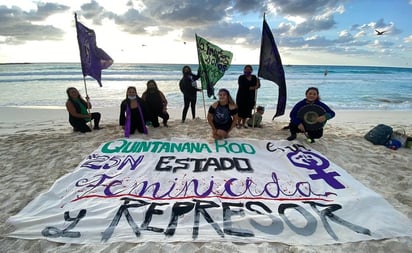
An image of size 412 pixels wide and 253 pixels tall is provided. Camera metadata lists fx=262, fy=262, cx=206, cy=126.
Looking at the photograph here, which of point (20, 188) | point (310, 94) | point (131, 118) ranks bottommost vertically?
point (20, 188)

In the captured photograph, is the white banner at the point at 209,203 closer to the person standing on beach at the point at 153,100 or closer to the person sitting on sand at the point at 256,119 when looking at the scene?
the person standing on beach at the point at 153,100

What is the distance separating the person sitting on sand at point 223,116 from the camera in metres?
5.71

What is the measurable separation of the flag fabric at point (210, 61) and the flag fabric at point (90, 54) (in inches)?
94.2

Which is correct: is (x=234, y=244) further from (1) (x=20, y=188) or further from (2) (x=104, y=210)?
(1) (x=20, y=188)

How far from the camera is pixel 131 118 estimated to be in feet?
20.4

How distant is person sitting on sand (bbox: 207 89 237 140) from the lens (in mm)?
5707

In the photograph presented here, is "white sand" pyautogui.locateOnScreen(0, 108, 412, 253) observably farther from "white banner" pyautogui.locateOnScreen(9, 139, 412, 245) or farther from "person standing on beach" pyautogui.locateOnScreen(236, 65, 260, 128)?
"person standing on beach" pyautogui.locateOnScreen(236, 65, 260, 128)

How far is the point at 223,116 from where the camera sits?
5.73m

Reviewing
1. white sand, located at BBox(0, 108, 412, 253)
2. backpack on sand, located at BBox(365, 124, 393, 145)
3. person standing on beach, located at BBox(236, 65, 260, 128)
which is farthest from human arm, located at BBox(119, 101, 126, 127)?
backpack on sand, located at BBox(365, 124, 393, 145)

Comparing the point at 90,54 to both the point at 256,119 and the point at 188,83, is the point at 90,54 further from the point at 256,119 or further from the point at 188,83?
the point at 256,119

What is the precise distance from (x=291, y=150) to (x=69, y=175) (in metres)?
3.94

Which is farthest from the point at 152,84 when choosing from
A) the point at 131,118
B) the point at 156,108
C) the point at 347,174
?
the point at 347,174

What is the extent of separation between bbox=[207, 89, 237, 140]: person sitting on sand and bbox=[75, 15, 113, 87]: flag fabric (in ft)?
9.44

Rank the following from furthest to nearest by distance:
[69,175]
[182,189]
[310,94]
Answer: [310,94]
[69,175]
[182,189]
